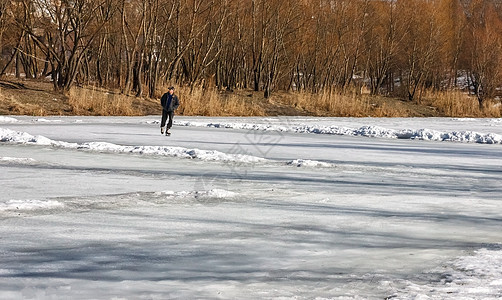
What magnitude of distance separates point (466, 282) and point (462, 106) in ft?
129

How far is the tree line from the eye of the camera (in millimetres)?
34219

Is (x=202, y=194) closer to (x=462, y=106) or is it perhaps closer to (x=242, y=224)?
(x=242, y=224)

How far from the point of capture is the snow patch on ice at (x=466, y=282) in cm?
497

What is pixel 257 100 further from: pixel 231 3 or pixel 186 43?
pixel 231 3

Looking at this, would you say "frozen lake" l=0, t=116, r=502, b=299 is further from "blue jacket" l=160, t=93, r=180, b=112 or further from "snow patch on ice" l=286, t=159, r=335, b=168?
"blue jacket" l=160, t=93, r=180, b=112

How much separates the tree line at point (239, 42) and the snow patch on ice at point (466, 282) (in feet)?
90.6

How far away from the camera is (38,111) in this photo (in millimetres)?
27953

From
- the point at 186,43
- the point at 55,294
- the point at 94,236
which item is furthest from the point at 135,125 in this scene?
the point at 55,294

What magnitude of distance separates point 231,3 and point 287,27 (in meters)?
3.62

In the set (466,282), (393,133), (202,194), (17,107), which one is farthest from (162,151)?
(17,107)

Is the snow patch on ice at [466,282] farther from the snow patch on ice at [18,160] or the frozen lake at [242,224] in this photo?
the snow patch on ice at [18,160]

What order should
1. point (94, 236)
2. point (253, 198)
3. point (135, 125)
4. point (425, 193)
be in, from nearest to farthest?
point (94, 236) < point (253, 198) < point (425, 193) < point (135, 125)

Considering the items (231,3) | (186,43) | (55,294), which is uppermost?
(231,3)

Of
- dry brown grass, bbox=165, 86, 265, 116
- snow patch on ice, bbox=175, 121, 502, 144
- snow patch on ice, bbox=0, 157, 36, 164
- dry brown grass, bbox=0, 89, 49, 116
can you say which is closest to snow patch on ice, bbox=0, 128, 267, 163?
snow patch on ice, bbox=0, 157, 36, 164
